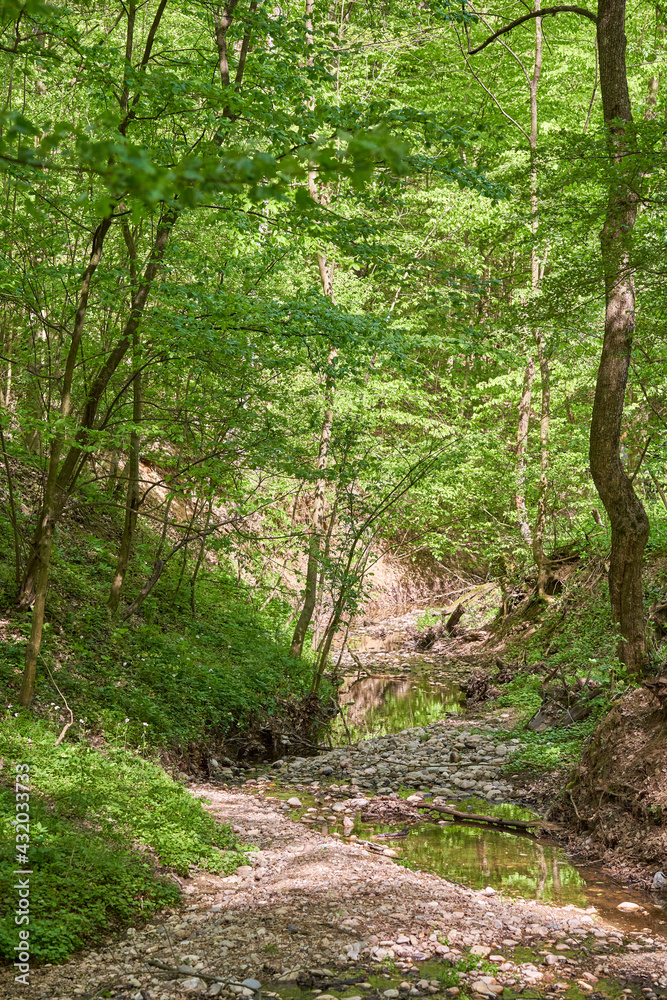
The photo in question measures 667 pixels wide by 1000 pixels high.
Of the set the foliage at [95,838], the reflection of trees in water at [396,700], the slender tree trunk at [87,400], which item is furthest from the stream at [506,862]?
the slender tree trunk at [87,400]

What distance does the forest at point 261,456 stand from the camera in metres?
4.13

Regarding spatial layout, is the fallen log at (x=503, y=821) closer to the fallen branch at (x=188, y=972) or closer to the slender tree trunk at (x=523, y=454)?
the fallen branch at (x=188, y=972)

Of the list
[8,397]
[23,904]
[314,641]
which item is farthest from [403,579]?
[23,904]

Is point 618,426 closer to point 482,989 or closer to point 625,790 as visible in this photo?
point 625,790

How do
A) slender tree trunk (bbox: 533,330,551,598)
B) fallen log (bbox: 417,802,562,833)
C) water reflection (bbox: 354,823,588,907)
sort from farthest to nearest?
slender tree trunk (bbox: 533,330,551,598)
fallen log (bbox: 417,802,562,833)
water reflection (bbox: 354,823,588,907)

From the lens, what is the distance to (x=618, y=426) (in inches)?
258

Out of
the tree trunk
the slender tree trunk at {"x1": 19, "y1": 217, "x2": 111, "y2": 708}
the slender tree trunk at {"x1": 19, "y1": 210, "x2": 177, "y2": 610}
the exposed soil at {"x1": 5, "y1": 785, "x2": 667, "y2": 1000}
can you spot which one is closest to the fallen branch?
the exposed soil at {"x1": 5, "y1": 785, "x2": 667, "y2": 1000}

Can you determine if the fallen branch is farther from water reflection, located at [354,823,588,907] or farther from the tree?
the tree

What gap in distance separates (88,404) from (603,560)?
7.59 m

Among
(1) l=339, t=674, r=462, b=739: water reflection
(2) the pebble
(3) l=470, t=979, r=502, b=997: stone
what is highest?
(1) l=339, t=674, r=462, b=739: water reflection

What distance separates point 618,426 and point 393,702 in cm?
705

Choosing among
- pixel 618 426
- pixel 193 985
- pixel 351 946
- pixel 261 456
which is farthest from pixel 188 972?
pixel 618 426

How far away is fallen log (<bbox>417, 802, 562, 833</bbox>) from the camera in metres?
6.28

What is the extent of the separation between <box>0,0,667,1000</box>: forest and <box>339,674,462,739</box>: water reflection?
0.34 feet
